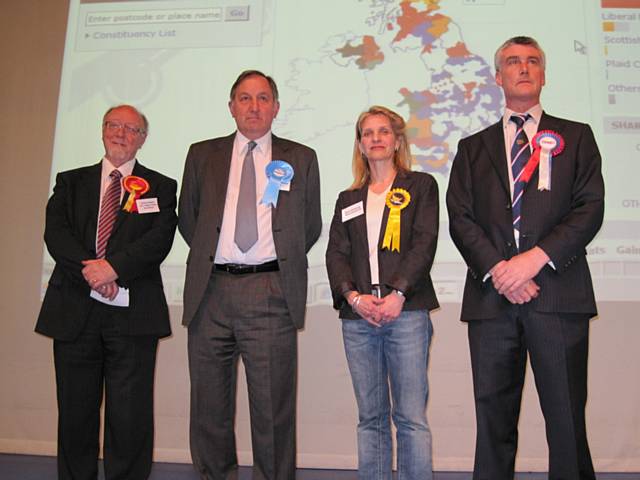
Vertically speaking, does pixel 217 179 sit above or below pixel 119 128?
below

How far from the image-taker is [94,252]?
2285 millimetres

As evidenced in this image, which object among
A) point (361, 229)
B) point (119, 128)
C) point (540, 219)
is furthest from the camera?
point (119, 128)

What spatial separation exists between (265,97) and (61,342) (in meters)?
1.33

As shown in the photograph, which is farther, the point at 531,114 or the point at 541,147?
the point at 531,114

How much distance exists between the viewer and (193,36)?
318cm

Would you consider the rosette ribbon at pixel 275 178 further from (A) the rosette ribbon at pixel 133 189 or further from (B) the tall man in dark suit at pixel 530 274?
(B) the tall man in dark suit at pixel 530 274

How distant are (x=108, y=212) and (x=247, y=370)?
909 millimetres

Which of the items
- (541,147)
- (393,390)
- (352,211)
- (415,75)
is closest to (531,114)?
(541,147)

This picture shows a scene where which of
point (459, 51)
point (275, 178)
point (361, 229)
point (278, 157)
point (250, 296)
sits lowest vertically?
point (250, 296)

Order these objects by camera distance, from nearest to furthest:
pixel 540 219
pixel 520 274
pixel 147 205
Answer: pixel 520 274 < pixel 540 219 < pixel 147 205

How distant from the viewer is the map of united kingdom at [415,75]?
2986 mm

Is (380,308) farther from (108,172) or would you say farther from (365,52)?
(365,52)

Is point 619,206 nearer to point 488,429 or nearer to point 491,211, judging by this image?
point 491,211

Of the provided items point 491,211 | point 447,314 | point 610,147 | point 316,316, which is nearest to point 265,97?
point 491,211
